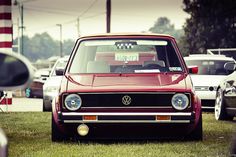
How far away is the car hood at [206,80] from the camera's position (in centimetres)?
1756

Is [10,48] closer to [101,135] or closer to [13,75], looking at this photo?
[101,135]

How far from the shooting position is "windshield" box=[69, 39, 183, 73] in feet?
32.0

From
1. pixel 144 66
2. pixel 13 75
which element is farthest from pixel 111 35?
pixel 13 75

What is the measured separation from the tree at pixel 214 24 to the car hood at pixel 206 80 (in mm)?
49765

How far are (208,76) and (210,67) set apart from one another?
803 mm

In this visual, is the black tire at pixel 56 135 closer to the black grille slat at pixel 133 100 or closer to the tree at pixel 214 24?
the black grille slat at pixel 133 100

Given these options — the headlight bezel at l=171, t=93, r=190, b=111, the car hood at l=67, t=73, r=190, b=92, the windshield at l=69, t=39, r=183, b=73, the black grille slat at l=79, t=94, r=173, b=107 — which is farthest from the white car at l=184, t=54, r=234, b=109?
the black grille slat at l=79, t=94, r=173, b=107

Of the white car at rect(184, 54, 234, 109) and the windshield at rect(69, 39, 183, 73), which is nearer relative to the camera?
the windshield at rect(69, 39, 183, 73)

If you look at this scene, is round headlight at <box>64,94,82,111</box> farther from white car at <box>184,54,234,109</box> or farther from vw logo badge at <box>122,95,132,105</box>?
white car at <box>184,54,234,109</box>

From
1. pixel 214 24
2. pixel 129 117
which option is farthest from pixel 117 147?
pixel 214 24

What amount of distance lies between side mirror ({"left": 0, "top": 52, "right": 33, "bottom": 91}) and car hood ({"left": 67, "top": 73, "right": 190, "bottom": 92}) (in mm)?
6182

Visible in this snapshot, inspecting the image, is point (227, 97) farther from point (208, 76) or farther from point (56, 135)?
point (56, 135)

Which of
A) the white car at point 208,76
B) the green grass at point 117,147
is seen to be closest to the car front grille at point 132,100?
the green grass at point 117,147

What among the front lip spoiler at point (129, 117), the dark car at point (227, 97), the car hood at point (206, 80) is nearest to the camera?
the front lip spoiler at point (129, 117)
